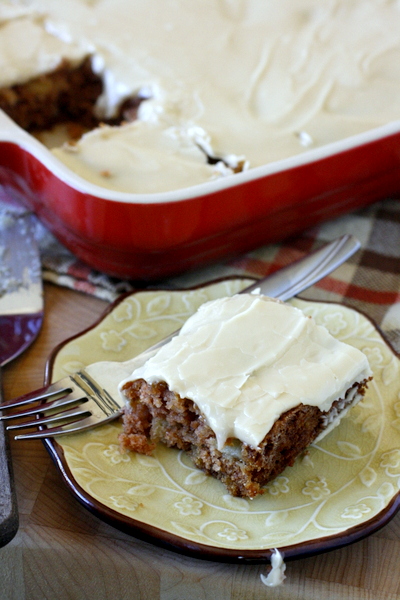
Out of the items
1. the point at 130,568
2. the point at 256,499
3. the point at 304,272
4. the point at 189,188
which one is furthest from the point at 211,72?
the point at 130,568

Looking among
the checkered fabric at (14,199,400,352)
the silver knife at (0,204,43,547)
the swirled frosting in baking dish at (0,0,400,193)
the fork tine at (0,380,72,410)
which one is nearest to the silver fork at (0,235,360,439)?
the fork tine at (0,380,72,410)

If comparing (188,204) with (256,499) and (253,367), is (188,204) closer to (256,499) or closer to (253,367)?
(253,367)

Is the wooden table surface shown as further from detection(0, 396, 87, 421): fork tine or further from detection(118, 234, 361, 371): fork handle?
detection(118, 234, 361, 371): fork handle

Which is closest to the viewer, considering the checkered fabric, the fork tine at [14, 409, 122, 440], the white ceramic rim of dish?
the fork tine at [14, 409, 122, 440]

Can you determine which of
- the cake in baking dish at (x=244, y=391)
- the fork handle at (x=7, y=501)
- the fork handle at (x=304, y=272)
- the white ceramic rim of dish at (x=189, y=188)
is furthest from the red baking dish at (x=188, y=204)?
the fork handle at (x=7, y=501)

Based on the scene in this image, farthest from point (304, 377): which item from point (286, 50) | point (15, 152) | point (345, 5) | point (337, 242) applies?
point (345, 5)

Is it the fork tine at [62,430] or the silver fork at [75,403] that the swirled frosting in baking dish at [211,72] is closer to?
the silver fork at [75,403]
